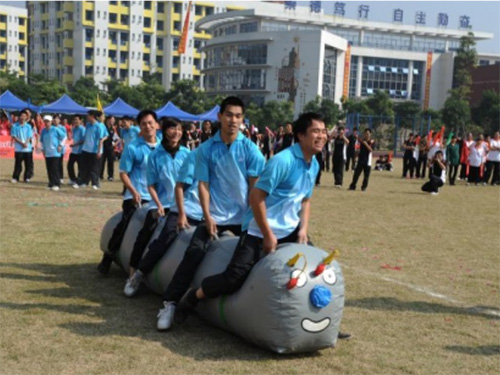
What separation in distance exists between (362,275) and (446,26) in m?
108

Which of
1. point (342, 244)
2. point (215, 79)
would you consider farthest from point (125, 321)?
point (215, 79)

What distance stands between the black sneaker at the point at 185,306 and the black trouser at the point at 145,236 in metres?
1.28

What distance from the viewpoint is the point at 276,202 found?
5078 mm

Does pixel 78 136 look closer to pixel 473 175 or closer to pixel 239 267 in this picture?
Answer: pixel 239 267

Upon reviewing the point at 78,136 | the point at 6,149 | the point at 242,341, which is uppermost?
the point at 78,136

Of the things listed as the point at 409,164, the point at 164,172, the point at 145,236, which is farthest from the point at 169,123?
the point at 409,164

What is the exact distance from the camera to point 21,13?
111000mm

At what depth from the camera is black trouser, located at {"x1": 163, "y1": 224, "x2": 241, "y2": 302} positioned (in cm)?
555

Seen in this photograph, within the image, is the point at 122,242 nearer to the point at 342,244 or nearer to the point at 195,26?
the point at 342,244

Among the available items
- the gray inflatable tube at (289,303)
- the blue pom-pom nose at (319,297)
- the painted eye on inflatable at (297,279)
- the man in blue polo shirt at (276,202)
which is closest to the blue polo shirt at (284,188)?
the man in blue polo shirt at (276,202)

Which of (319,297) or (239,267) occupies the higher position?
(239,267)

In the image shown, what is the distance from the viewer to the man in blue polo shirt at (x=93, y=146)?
16314 millimetres

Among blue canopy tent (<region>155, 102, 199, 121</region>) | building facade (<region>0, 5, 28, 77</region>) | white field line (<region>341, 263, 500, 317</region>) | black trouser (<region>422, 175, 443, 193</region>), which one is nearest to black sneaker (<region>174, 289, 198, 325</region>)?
white field line (<region>341, 263, 500, 317</region>)

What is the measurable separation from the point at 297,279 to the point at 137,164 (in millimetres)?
3121
